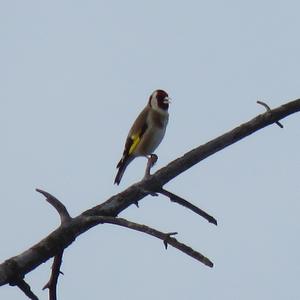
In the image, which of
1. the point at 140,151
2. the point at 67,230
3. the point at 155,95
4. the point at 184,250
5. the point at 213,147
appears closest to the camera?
the point at 184,250

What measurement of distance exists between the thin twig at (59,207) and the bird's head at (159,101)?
6064 millimetres

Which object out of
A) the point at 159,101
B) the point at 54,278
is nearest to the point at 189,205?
the point at 54,278

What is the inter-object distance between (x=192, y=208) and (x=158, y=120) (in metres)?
5.70

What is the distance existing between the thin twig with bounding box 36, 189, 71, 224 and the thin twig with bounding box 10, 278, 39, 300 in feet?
1.29

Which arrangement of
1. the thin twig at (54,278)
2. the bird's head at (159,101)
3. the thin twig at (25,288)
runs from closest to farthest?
the thin twig at (25,288), the thin twig at (54,278), the bird's head at (159,101)

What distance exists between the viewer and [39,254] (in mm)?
4246

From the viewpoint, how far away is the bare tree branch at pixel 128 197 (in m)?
4.20

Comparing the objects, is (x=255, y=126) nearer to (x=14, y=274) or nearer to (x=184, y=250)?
(x=184, y=250)

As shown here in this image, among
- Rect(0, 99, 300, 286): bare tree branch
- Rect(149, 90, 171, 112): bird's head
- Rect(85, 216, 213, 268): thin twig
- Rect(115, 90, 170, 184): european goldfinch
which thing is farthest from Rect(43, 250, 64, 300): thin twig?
Rect(149, 90, 171, 112): bird's head

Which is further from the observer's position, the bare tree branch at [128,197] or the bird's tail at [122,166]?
the bird's tail at [122,166]

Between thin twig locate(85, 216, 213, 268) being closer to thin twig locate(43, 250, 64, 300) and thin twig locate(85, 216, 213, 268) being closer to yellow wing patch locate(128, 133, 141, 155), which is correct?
thin twig locate(43, 250, 64, 300)

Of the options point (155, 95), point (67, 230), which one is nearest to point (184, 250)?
point (67, 230)

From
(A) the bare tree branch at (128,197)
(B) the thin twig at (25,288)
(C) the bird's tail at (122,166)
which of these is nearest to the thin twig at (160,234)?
(A) the bare tree branch at (128,197)

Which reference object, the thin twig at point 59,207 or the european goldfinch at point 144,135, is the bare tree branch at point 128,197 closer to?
the thin twig at point 59,207
